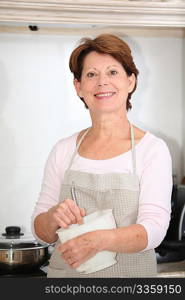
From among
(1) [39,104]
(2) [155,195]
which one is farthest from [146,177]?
(1) [39,104]

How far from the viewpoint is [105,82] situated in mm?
905

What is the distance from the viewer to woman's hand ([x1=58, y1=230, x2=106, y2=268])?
2.79ft

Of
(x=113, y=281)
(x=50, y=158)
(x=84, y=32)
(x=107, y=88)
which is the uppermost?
(x=84, y=32)

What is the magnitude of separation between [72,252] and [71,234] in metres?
0.03

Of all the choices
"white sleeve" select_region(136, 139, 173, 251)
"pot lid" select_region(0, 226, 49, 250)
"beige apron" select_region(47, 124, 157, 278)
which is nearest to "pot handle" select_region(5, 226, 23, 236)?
"pot lid" select_region(0, 226, 49, 250)

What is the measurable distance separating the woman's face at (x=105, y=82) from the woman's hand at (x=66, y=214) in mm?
194

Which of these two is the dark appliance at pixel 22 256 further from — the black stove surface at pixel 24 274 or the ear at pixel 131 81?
the ear at pixel 131 81

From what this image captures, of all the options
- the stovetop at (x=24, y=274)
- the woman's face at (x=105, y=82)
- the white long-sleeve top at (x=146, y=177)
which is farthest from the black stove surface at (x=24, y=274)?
the woman's face at (x=105, y=82)

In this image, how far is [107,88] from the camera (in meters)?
0.91

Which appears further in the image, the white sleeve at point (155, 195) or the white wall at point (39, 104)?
the white wall at point (39, 104)

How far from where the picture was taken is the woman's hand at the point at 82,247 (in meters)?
0.85

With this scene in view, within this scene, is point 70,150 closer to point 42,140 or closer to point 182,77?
point 42,140

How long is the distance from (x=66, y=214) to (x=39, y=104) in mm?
255

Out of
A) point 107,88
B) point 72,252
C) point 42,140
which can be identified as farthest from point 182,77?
point 72,252
